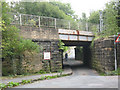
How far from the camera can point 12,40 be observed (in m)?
9.32

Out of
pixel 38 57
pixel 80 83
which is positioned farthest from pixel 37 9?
pixel 80 83

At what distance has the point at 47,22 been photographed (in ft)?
45.3

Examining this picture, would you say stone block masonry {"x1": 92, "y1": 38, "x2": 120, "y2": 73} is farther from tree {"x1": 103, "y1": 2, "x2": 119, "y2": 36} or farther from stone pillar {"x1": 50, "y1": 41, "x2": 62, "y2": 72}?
stone pillar {"x1": 50, "y1": 41, "x2": 62, "y2": 72}

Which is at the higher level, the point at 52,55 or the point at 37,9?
the point at 37,9

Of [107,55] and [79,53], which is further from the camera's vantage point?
[79,53]

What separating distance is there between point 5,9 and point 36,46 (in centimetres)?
391

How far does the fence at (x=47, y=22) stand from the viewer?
12.4 meters

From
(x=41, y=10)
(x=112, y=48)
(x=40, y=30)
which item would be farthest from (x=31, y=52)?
(x=41, y=10)

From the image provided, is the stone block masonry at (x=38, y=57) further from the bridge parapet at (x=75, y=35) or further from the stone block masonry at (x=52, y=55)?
the bridge parapet at (x=75, y=35)

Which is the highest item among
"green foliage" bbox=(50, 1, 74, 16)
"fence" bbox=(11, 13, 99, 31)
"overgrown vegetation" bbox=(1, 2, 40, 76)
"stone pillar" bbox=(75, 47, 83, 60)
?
"green foliage" bbox=(50, 1, 74, 16)

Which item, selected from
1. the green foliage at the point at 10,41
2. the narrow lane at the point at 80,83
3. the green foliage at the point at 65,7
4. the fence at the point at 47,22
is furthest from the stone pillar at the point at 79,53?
the narrow lane at the point at 80,83

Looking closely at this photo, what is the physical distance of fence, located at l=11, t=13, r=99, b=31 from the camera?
12383 mm

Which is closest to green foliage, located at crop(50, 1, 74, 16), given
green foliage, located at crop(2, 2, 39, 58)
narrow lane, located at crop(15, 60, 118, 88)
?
green foliage, located at crop(2, 2, 39, 58)

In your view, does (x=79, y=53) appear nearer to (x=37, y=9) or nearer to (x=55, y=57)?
(x=37, y=9)
